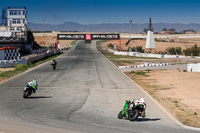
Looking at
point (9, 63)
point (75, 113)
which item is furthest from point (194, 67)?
point (75, 113)

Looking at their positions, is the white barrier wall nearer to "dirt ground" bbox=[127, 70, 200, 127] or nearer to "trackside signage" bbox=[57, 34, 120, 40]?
"dirt ground" bbox=[127, 70, 200, 127]

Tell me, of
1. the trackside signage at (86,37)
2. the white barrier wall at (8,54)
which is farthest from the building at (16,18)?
the white barrier wall at (8,54)

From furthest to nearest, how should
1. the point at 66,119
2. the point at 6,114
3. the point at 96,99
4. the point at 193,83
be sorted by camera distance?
1. the point at 193,83
2. the point at 96,99
3. the point at 6,114
4. the point at 66,119

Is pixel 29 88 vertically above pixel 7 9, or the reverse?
pixel 7 9

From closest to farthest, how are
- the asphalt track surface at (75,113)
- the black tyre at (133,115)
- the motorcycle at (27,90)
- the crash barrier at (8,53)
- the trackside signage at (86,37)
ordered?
1. the asphalt track surface at (75,113)
2. the black tyre at (133,115)
3. the motorcycle at (27,90)
4. the crash barrier at (8,53)
5. the trackside signage at (86,37)

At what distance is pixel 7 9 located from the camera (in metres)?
124

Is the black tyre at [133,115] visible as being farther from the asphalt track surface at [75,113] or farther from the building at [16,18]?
the building at [16,18]

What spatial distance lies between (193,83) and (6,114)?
1837cm

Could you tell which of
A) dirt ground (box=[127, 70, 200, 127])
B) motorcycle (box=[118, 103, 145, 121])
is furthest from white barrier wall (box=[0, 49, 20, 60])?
motorcycle (box=[118, 103, 145, 121])

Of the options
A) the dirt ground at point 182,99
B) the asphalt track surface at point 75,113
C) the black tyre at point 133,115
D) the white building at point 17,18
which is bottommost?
the dirt ground at point 182,99

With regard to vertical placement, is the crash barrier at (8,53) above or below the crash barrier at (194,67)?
above

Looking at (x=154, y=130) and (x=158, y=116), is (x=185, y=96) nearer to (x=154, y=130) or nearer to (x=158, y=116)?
(x=158, y=116)

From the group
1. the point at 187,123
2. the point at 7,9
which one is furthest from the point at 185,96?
the point at 7,9

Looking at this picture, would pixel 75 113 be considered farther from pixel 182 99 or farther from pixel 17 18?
pixel 17 18
